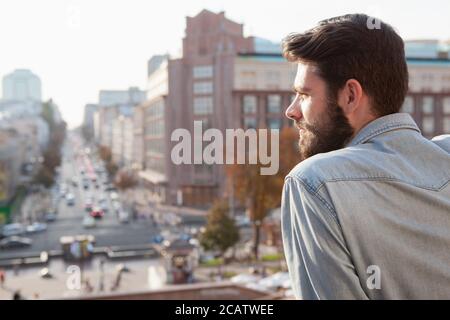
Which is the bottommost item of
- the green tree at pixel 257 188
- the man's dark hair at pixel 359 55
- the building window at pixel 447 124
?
the green tree at pixel 257 188

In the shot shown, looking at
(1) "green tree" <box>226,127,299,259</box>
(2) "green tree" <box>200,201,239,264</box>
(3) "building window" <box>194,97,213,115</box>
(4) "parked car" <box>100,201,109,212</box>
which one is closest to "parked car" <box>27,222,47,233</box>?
(4) "parked car" <box>100,201,109,212</box>

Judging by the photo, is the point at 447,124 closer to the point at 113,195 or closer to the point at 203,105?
the point at 203,105

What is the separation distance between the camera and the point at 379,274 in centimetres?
97

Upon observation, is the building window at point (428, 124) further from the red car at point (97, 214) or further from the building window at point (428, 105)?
the red car at point (97, 214)

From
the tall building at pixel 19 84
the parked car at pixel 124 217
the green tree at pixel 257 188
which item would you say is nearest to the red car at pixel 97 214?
the parked car at pixel 124 217

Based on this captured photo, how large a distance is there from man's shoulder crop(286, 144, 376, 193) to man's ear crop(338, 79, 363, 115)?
0.16 metres

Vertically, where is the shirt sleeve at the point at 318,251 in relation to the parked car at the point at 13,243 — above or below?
above

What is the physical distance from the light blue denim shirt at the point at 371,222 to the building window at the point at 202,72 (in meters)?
27.5

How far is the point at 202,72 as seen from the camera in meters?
28.4

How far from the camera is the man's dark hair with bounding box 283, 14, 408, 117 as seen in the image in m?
1.10

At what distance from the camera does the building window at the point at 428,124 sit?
30031 millimetres

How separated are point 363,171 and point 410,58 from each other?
101 feet

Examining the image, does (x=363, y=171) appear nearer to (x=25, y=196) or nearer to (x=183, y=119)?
(x=183, y=119)
